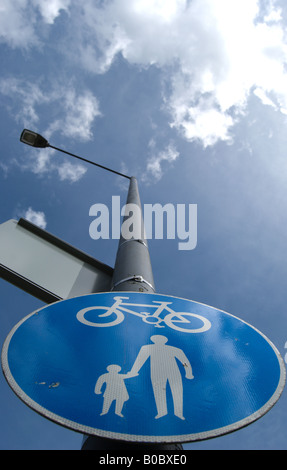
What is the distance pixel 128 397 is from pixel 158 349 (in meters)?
0.37

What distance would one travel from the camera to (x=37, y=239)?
3.43 metres

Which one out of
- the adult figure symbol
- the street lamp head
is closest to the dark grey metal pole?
the adult figure symbol

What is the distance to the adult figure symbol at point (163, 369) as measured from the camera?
4.69 ft

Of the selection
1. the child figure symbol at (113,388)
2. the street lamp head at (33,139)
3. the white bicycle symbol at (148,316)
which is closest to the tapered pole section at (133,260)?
the white bicycle symbol at (148,316)

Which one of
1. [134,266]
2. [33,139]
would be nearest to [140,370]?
[134,266]

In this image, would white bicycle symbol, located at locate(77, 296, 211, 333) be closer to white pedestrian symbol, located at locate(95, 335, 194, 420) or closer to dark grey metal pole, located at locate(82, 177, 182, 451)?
white pedestrian symbol, located at locate(95, 335, 194, 420)

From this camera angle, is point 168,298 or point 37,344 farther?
point 168,298

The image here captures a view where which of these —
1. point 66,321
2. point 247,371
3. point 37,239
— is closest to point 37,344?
point 66,321

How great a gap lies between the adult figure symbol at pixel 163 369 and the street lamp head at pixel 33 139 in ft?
15.8

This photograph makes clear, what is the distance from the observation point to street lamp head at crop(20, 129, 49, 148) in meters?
5.52

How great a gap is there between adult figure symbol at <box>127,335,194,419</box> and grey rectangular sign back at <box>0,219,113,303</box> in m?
1.42

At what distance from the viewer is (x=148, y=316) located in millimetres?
2070

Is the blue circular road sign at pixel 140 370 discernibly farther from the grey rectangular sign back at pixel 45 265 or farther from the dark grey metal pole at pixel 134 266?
the grey rectangular sign back at pixel 45 265
